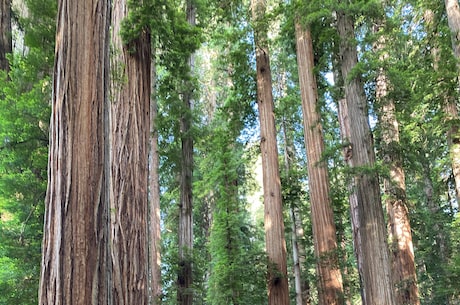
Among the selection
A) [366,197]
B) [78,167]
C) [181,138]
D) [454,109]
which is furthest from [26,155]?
[454,109]

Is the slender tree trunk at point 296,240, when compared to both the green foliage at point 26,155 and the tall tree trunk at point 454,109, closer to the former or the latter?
the tall tree trunk at point 454,109

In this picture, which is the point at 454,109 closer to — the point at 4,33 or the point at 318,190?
the point at 318,190

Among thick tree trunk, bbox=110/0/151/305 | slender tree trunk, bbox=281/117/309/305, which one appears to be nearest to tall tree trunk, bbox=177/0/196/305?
thick tree trunk, bbox=110/0/151/305

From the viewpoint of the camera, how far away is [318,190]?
809 cm

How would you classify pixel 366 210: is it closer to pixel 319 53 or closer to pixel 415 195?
pixel 319 53

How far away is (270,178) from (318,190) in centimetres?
126

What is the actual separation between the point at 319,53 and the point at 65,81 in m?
7.44

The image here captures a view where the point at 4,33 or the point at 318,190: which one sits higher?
the point at 4,33

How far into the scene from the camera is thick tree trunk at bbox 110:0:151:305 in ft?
17.3

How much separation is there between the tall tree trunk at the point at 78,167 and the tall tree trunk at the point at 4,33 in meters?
6.78

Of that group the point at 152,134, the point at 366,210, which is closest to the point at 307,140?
the point at 366,210

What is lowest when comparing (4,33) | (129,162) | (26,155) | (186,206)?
(129,162)

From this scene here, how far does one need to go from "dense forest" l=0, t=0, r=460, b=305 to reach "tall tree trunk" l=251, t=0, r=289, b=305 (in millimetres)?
29

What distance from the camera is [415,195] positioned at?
20.8 meters
